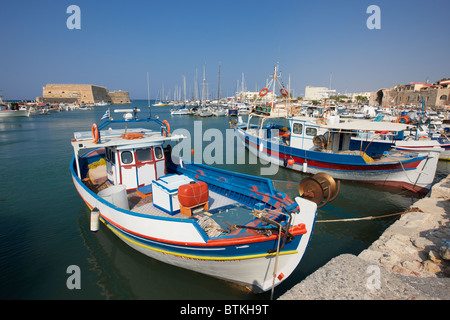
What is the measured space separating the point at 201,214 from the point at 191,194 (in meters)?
0.92

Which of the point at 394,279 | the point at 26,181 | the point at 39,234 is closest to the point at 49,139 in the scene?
the point at 26,181

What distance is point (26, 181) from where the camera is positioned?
51.6ft

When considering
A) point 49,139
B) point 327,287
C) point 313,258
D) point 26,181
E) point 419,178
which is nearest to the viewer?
point 327,287

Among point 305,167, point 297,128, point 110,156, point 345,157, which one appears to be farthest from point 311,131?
point 110,156

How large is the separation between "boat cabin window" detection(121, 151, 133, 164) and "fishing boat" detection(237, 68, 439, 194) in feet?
39.5

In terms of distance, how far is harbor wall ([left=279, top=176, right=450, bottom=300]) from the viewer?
14.2 ft

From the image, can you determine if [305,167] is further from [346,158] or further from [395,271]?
[395,271]

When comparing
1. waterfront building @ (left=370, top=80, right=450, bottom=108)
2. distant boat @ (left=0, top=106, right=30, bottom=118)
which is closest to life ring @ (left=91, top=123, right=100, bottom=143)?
waterfront building @ (left=370, top=80, right=450, bottom=108)

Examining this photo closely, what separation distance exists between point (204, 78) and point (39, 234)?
74.2 meters

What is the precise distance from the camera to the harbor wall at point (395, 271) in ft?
14.2

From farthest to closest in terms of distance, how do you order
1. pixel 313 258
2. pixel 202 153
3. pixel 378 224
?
pixel 202 153
pixel 378 224
pixel 313 258

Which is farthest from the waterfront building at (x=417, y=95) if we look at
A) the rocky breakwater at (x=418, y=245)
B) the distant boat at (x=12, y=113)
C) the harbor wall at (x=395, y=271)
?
the distant boat at (x=12, y=113)

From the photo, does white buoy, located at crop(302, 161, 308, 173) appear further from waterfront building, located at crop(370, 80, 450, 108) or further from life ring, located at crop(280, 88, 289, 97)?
waterfront building, located at crop(370, 80, 450, 108)
